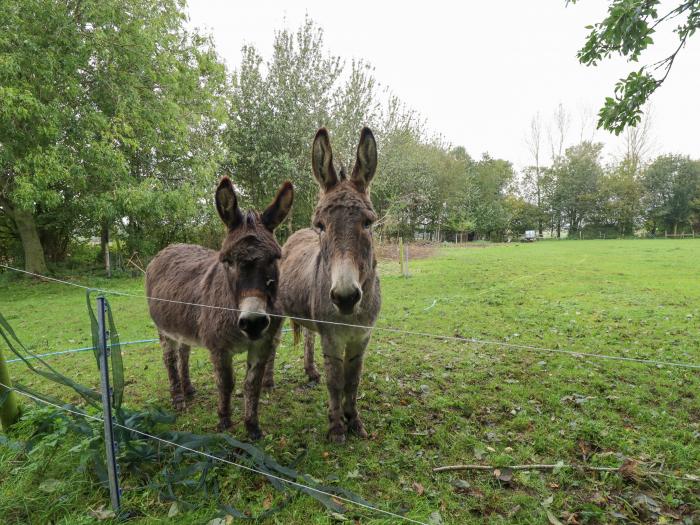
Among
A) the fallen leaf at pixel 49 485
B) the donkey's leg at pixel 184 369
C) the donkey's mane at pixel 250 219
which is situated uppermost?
the donkey's mane at pixel 250 219

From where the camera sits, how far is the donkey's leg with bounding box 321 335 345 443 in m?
3.14

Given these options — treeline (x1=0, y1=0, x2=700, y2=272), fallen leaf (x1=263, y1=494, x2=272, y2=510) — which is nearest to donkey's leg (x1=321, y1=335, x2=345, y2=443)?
fallen leaf (x1=263, y1=494, x2=272, y2=510)

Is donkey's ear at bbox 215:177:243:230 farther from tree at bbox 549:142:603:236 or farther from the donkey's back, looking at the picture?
tree at bbox 549:142:603:236

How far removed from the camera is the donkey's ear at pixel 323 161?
291 centimetres

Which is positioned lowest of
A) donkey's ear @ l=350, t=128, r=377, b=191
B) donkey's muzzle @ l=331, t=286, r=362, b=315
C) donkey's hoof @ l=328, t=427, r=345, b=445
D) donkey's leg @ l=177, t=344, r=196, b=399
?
donkey's hoof @ l=328, t=427, r=345, b=445

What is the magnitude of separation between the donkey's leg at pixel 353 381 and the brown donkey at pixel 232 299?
0.72m

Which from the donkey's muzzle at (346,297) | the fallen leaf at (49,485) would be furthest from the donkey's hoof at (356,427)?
the fallen leaf at (49,485)

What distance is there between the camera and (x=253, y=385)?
3.16 m

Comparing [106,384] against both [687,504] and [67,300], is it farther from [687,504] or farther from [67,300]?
[67,300]

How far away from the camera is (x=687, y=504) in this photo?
2.48 metres

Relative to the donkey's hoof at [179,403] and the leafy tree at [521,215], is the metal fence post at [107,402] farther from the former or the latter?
the leafy tree at [521,215]

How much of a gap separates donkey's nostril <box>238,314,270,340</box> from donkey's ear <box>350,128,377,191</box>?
1355mm

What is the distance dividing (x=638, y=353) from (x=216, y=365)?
244 inches

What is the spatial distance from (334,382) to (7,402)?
3.05 meters
